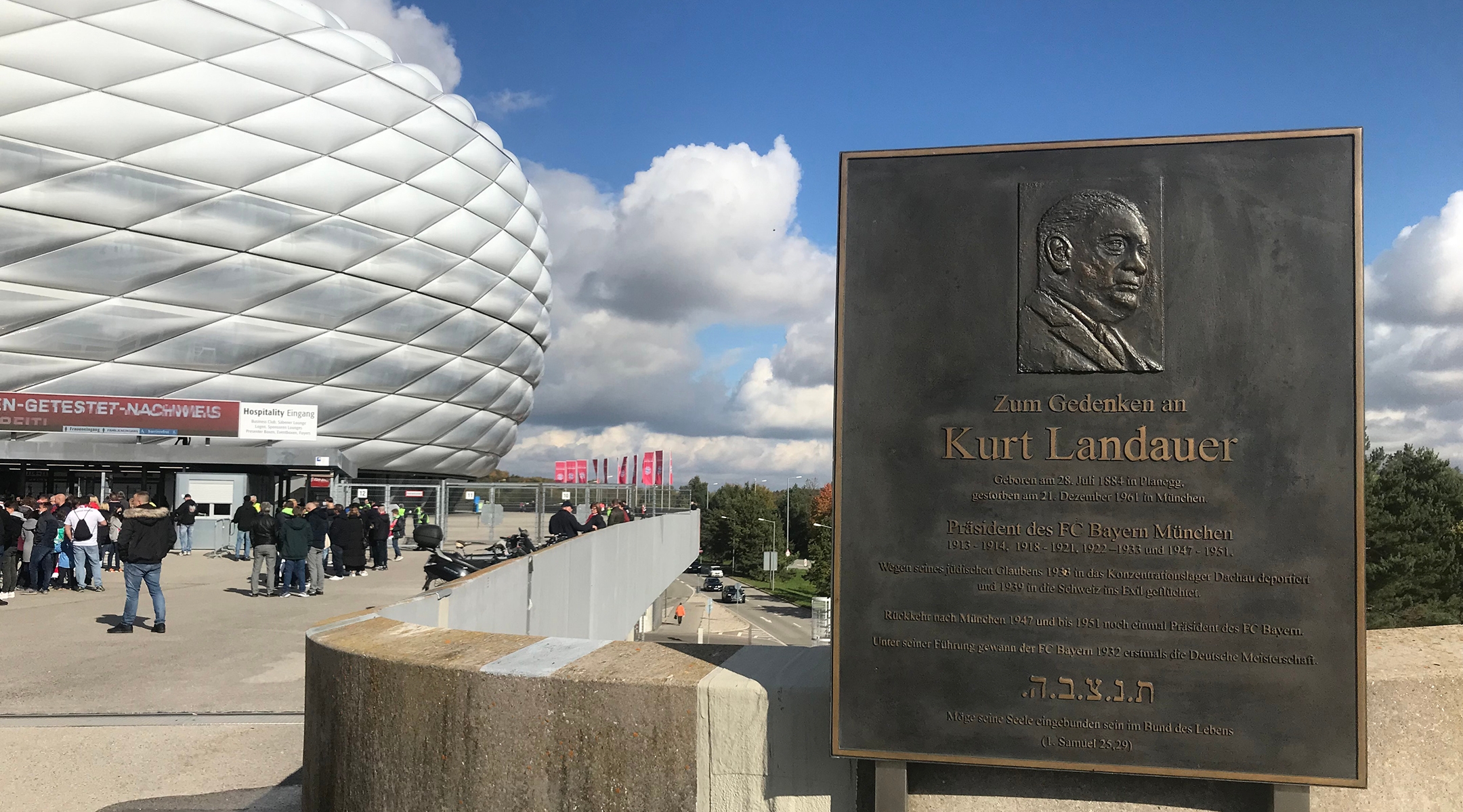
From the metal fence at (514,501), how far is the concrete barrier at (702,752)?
60.2ft

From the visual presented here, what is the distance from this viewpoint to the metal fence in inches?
1000

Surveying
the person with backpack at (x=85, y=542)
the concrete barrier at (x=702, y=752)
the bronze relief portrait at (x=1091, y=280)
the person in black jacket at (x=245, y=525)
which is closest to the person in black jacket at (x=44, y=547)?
the person with backpack at (x=85, y=542)

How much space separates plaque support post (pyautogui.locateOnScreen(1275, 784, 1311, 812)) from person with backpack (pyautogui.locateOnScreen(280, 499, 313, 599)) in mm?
15585

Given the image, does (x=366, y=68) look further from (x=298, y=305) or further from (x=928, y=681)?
(x=928, y=681)

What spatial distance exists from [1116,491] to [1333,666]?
2.71ft

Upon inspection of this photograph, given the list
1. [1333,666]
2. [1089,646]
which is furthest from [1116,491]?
[1333,666]

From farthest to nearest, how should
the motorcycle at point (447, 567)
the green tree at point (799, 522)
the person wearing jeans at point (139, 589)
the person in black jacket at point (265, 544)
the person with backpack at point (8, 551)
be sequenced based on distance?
1. the green tree at point (799, 522)
2. the person in black jacket at point (265, 544)
3. the person with backpack at point (8, 551)
4. the person wearing jeans at point (139, 589)
5. the motorcycle at point (447, 567)

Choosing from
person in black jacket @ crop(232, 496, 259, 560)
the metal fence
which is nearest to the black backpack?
person in black jacket @ crop(232, 496, 259, 560)

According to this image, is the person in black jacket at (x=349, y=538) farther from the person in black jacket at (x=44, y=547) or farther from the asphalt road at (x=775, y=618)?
the asphalt road at (x=775, y=618)

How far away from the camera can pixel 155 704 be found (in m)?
7.62

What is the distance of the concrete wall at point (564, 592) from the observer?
5828 mm

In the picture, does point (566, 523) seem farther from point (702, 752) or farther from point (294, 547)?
point (702, 752)

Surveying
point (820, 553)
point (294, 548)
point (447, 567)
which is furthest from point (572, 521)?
point (820, 553)

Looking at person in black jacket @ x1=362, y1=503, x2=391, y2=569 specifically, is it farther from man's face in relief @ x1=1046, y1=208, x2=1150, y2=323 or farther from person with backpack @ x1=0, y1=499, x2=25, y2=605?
man's face in relief @ x1=1046, y1=208, x2=1150, y2=323
